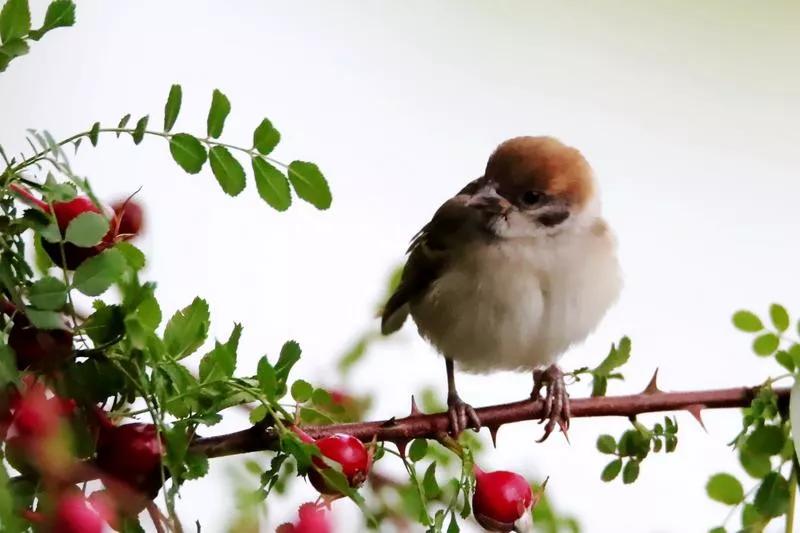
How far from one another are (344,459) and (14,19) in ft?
0.69

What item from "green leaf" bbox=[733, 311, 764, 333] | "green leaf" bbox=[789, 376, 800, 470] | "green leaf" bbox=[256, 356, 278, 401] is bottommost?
"green leaf" bbox=[789, 376, 800, 470]

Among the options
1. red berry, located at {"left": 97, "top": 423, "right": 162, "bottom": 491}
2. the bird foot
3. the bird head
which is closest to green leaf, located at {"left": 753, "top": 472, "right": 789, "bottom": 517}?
the bird foot

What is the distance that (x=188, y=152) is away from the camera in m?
0.43

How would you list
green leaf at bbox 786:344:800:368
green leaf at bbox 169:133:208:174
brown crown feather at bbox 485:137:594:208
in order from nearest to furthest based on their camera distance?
green leaf at bbox 169:133:208:174 < green leaf at bbox 786:344:800:368 < brown crown feather at bbox 485:137:594:208

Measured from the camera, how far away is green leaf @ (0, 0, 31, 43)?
1.29ft

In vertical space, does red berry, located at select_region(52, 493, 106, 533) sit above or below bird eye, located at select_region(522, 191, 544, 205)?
below

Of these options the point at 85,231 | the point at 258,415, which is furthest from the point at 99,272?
the point at 258,415

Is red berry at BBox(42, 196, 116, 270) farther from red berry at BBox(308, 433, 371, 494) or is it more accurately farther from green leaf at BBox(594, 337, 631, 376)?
green leaf at BBox(594, 337, 631, 376)

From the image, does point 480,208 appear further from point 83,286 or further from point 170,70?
point 170,70

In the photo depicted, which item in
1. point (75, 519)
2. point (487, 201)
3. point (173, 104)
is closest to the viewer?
point (75, 519)

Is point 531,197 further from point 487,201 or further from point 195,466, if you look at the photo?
point 195,466

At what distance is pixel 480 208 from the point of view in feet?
2.09

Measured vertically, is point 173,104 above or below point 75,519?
above

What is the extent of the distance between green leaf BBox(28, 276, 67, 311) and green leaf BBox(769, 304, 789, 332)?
0.38 metres
